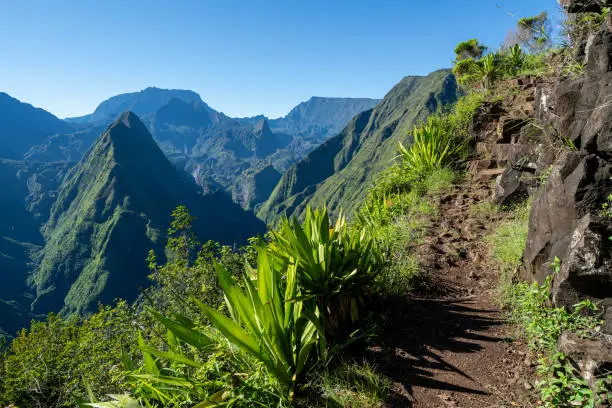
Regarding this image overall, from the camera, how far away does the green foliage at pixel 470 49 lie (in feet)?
42.5

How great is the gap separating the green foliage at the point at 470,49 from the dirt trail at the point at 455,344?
10.7 m

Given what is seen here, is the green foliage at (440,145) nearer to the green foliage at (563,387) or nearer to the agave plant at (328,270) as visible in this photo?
the agave plant at (328,270)

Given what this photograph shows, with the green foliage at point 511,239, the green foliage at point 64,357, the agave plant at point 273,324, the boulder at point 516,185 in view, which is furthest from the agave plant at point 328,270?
the boulder at point 516,185

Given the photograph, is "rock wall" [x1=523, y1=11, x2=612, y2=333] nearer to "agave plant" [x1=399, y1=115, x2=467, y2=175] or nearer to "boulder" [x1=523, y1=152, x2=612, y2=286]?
"boulder" [x1=523, y1=152, x2=612, y2=286]

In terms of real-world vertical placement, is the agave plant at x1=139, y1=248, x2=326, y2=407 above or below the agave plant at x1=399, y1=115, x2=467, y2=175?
below

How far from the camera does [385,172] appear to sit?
29.9ft

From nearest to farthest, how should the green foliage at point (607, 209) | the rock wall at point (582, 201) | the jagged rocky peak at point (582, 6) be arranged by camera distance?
1. the rock wall at point (582, 201)
2. the green foliage at point (607, 209)
3. the jagged rocky peak at point (582, 6)

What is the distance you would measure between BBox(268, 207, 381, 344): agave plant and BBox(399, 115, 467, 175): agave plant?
5.34m

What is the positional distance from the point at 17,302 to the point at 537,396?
14909 centimetres

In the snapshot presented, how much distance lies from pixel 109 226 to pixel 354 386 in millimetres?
155843

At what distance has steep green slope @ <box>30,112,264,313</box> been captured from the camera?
11888 centimetres

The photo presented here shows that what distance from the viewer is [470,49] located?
1316 centimetres

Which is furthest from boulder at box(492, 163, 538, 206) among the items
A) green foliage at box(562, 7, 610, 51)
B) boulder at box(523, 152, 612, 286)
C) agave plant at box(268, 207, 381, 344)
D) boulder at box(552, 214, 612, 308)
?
agave plant at box(268, 207, 381, 344)

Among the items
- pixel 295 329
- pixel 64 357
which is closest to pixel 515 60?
pixel 295 329
